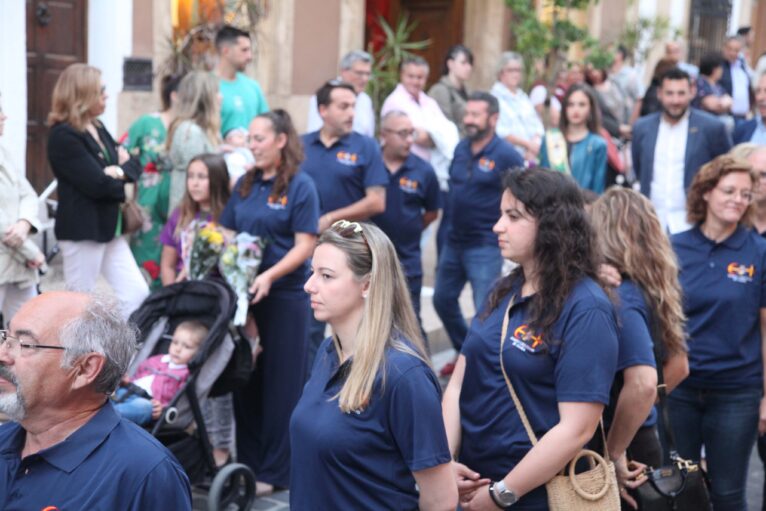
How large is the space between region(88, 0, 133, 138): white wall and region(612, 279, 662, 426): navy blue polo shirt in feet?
22.8

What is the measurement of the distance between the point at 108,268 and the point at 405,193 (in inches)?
83.3

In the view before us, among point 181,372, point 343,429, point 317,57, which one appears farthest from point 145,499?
point 317,57

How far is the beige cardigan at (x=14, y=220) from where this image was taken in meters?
6.55

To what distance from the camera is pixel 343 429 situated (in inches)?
134

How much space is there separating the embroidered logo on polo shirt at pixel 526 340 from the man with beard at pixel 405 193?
4.18 meters

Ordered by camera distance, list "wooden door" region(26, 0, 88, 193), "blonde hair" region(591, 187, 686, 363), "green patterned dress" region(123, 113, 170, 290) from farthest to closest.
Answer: "wooden door" region(26, 0, 88, 193), "green patterned dress" region(123, 113, 170, 290), "blonde hair" region(591, 187, 686, 363)

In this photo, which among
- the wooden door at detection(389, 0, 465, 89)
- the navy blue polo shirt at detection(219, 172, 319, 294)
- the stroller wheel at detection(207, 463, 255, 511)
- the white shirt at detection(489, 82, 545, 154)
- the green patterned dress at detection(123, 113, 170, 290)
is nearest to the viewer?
the stroller wheel at detection(207, 463, 255, 511)

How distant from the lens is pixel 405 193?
8.09 metres

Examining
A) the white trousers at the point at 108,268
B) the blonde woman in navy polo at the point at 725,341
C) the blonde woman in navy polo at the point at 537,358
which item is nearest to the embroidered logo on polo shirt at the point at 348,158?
the white trousers at the point at 108,268

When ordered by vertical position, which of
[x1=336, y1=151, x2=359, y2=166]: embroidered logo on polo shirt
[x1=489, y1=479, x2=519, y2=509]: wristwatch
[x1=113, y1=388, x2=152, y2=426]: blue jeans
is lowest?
[x1=113, y1=388, x2=152, y2=426]: blue jeans

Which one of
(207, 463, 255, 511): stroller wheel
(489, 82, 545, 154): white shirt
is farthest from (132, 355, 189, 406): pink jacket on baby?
(489, 82, 545, 154): white shirt

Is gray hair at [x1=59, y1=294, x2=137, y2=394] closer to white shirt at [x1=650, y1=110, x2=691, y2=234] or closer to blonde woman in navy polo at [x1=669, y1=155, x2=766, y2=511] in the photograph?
blonde woman in navy polo at [x1=669, y1=155, x2=766, y2=511]

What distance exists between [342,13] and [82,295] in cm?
1121

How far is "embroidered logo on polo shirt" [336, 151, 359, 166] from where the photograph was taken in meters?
7.54
